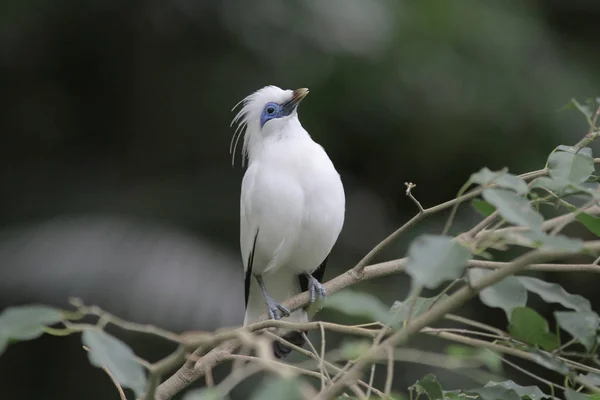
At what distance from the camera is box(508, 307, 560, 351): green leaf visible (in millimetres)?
1548

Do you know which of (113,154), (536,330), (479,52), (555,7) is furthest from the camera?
(555,7)

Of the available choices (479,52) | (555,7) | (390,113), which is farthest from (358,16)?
(555,7)

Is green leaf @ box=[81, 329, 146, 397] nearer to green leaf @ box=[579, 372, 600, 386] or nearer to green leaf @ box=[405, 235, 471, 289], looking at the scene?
green leaf @ box=[405, 235, 471, 289]

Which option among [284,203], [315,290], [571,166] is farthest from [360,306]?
[315,290]

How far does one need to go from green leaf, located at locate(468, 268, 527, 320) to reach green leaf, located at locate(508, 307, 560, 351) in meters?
0.01

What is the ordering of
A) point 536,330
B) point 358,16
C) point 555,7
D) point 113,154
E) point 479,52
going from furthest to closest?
point 555,7 < point 479,52 < point 113,154 < point 358,16 < point 536,330

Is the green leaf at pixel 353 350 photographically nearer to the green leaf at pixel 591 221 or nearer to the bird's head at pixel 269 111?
the green leaf at pixel 591 221

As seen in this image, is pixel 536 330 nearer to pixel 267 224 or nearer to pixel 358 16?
pixel 267 224

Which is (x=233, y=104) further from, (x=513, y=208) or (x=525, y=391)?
(x=513, y=208)

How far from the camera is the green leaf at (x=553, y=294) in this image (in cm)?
158

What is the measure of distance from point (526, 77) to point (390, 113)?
120cm

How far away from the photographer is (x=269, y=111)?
3.67 m

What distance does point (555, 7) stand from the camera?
7852mm

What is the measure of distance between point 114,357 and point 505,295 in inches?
27.9
